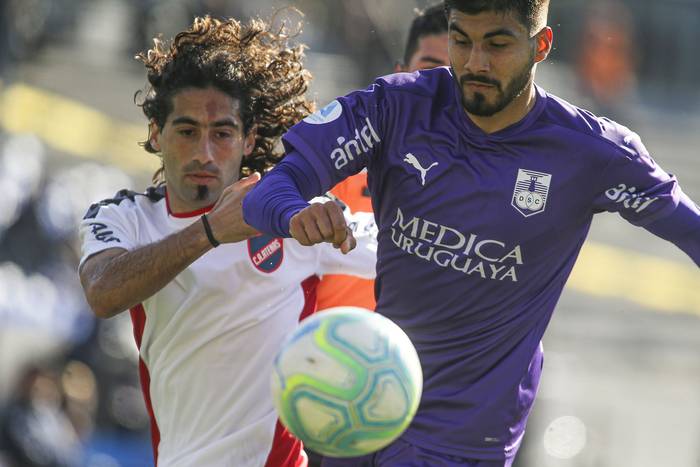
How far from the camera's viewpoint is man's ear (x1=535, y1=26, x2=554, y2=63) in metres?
4.55

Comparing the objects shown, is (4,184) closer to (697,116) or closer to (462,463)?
(462,463)

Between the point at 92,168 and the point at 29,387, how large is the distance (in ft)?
18.5

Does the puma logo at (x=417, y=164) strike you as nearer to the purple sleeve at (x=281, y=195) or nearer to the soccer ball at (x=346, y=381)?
the purple sleeve at (x=281, y=195)

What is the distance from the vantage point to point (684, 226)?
4629 millimetres

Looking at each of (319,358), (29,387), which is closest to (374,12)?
(29,387)

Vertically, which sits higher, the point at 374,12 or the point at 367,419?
the point at 367,419

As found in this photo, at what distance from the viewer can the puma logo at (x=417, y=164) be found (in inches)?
181

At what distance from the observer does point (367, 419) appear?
403 cm

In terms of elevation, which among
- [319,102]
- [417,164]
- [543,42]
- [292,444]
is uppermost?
[543,42]

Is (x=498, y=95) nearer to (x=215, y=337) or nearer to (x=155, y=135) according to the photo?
(x=215, y=337)

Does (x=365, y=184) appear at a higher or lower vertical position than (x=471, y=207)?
lower

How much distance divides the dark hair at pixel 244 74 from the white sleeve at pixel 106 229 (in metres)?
0.41

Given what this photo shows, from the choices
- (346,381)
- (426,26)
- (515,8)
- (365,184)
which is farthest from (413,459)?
(426,26)

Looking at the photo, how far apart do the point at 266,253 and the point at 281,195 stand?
4.05 ft
